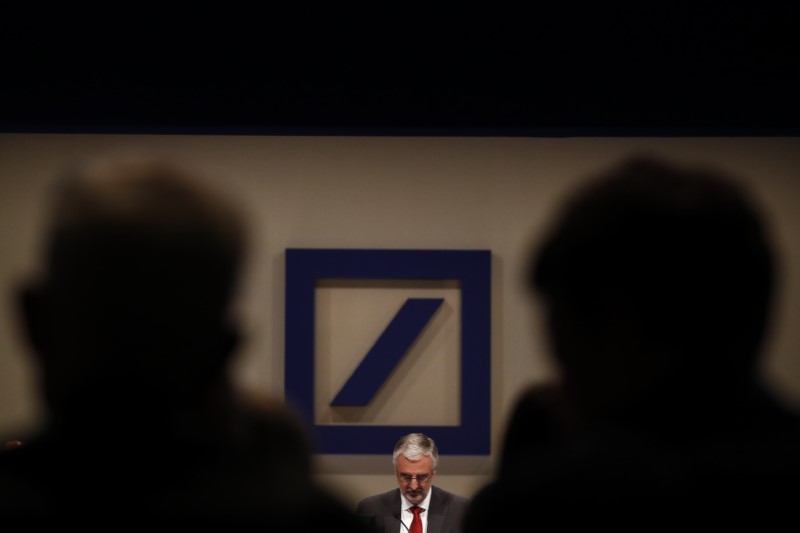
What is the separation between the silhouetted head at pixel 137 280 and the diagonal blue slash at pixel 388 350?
5336 mm

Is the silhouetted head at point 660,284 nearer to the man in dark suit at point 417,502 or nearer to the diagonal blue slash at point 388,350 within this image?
the man in dark suit at point 417,502

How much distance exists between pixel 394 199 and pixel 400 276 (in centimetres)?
44

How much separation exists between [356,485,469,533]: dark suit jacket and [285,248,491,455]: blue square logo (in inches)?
43.6

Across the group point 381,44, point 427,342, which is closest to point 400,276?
point 427,342

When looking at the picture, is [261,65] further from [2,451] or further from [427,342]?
[2,451]

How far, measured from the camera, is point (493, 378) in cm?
604

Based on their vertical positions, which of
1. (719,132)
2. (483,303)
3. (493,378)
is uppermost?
(719,132)

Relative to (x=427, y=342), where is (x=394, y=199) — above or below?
above

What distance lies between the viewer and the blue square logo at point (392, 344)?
5.95 m

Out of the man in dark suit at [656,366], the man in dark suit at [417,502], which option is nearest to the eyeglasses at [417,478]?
the man in dark suit at [417,502]

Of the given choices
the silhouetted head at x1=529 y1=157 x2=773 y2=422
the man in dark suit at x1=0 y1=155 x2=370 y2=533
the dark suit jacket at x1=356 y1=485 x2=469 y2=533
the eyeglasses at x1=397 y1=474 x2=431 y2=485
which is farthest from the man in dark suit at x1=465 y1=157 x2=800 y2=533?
the eyeglasses at x1=397 y1=474 x2=431 y2=485

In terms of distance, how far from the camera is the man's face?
479 cm

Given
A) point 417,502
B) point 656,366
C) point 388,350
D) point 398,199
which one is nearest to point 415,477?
point 417,502

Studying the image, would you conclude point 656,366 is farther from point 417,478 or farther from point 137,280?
point 417,478
